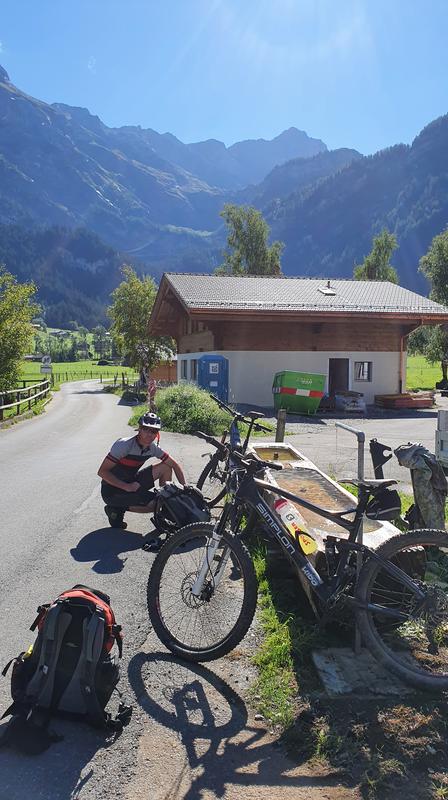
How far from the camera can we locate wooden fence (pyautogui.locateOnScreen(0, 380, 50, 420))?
801 inches

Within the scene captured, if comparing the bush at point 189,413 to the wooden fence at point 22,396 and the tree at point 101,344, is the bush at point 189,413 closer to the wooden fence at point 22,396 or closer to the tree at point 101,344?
the wooden fence at point 22,396

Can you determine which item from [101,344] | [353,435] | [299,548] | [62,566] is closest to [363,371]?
[353,435]

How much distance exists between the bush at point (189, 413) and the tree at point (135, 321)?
2400 cm

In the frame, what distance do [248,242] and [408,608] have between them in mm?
50421

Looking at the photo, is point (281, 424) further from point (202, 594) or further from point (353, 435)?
point (353, 435)

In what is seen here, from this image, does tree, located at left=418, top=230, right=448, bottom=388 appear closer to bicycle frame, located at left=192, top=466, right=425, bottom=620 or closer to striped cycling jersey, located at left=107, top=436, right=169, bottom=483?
striped cycling jersey, located at left=107, top=436, right=169, bottom=483

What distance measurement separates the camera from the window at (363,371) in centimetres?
2514

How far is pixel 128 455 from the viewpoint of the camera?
6.31 metres

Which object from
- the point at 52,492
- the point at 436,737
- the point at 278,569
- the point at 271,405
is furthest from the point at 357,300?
the point at 436,737

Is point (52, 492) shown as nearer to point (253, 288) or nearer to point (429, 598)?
point (429, 598)

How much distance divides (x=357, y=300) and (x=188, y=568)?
24.0 m

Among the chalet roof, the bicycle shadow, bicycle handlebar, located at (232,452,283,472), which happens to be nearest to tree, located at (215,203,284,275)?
the chalet roof

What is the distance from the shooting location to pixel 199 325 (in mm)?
27750

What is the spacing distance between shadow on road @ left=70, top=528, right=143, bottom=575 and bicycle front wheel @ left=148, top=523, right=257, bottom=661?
5.02 ft
